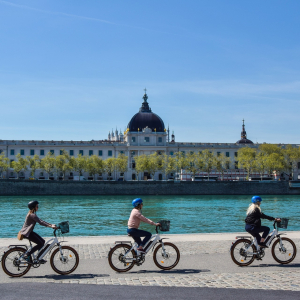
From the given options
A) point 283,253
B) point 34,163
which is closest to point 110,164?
point 34,163

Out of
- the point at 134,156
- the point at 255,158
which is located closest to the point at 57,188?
the point at 134,156

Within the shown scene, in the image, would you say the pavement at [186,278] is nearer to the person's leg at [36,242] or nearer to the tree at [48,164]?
the person's leg at [36,242]

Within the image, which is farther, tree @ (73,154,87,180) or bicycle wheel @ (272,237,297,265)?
tree @ (73,154,87,180)

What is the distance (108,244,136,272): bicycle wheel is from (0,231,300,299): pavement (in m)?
0.15

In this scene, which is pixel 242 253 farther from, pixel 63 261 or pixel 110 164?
pixel 110 164

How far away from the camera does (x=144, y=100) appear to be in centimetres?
12556

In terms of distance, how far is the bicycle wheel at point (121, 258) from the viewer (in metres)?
11.4

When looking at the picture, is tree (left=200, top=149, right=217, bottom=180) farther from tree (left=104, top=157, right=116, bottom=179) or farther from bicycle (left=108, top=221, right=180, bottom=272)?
bicycle (left=108, top=221, right=180, bottom=272)

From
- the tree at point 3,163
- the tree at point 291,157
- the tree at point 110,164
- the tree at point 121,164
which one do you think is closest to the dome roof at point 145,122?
the tree at point 121,164

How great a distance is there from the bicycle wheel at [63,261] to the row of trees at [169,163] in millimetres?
84379

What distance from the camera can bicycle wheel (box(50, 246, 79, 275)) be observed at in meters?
11.2

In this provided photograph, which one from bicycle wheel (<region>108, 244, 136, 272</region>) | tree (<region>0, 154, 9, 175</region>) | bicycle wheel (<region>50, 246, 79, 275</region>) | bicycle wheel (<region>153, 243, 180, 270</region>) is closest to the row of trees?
tree (<region>0, 154, 9, 175</region>)

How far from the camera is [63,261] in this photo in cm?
1120

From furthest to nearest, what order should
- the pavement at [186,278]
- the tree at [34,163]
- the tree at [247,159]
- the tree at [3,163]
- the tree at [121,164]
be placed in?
1. the tree at [121,164]
2. the tree at [34,163]
3. the tree at [3,163]
4. the tree at [247,159]
5. the pavement at [186,278]
